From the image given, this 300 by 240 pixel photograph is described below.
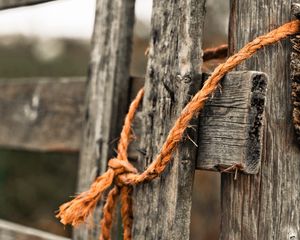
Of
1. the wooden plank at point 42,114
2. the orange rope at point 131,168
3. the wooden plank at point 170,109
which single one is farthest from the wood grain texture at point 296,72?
the wooden plank at point 42,114

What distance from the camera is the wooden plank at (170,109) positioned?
129 cm

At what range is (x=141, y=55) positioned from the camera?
23.6 feet

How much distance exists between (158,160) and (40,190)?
21.0 ft

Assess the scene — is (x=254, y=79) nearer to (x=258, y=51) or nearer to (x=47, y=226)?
(x=258, y=51)

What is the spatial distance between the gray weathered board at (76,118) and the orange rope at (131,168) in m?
0.04

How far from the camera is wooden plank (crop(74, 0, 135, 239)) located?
1.76 metres

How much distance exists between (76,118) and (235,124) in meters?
0.92

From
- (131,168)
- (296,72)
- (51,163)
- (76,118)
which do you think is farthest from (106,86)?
(51,163)

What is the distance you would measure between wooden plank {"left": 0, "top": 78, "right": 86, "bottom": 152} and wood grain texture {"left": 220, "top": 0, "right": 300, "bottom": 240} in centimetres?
86

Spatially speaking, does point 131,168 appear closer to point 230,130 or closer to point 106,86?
point 230,130

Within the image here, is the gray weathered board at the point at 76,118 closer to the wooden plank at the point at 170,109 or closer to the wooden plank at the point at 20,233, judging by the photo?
the wooden plank at the point at 170,109

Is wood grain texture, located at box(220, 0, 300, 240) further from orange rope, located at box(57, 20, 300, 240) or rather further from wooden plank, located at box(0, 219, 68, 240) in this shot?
wooden plank, located at box(0, 219, 68, 240)

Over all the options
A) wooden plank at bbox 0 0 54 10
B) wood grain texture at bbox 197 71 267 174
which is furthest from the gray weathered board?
wooden plank at bbox 0 0 54 10

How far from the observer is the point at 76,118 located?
202cm
